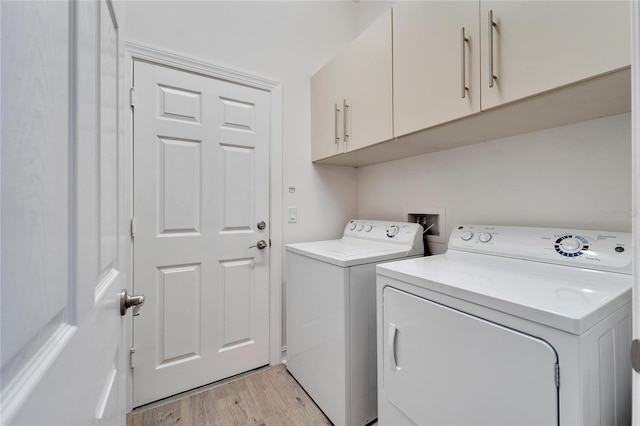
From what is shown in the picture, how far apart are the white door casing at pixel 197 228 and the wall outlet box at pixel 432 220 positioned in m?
1.07

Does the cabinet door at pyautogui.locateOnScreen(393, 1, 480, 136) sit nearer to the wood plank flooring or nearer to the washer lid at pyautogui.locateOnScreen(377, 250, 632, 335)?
the washer lid at pyautogui.locateOnScreen(377, 250, 632, 335)

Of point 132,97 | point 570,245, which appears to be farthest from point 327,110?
point 570,245

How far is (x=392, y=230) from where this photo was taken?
182 centimetres

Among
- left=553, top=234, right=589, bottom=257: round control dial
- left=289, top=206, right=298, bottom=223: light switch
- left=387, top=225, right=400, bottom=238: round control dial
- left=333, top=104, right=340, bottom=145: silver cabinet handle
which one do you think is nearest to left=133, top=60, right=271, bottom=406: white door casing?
left=289, top=206, right=298, bottom=223: light switch

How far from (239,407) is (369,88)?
2.05 meters

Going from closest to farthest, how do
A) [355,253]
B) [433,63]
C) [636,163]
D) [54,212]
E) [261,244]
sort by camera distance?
[54,212]
[636,163]
[433,63]
[355,253]
[261,244]

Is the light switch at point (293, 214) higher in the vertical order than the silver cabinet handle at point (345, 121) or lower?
lower

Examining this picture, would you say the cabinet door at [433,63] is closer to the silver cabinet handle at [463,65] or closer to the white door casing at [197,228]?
the silver cabinet handle at [463,65]

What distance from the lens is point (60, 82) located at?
36 cm

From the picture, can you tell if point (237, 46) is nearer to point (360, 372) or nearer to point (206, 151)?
point (206, 151)

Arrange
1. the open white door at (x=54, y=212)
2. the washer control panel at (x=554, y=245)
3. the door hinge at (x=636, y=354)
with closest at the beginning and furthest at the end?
the open white door at (x=54, y=212) → the door hinge at (x=636, y=354) → the washer control panel at (x=554, y=245)

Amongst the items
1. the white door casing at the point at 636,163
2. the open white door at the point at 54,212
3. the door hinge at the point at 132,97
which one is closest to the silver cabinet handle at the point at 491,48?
the white door casing at the point at 636,163

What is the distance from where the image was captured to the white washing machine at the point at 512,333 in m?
0.70

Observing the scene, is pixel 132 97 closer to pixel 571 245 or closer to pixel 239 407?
pixel 239 407
